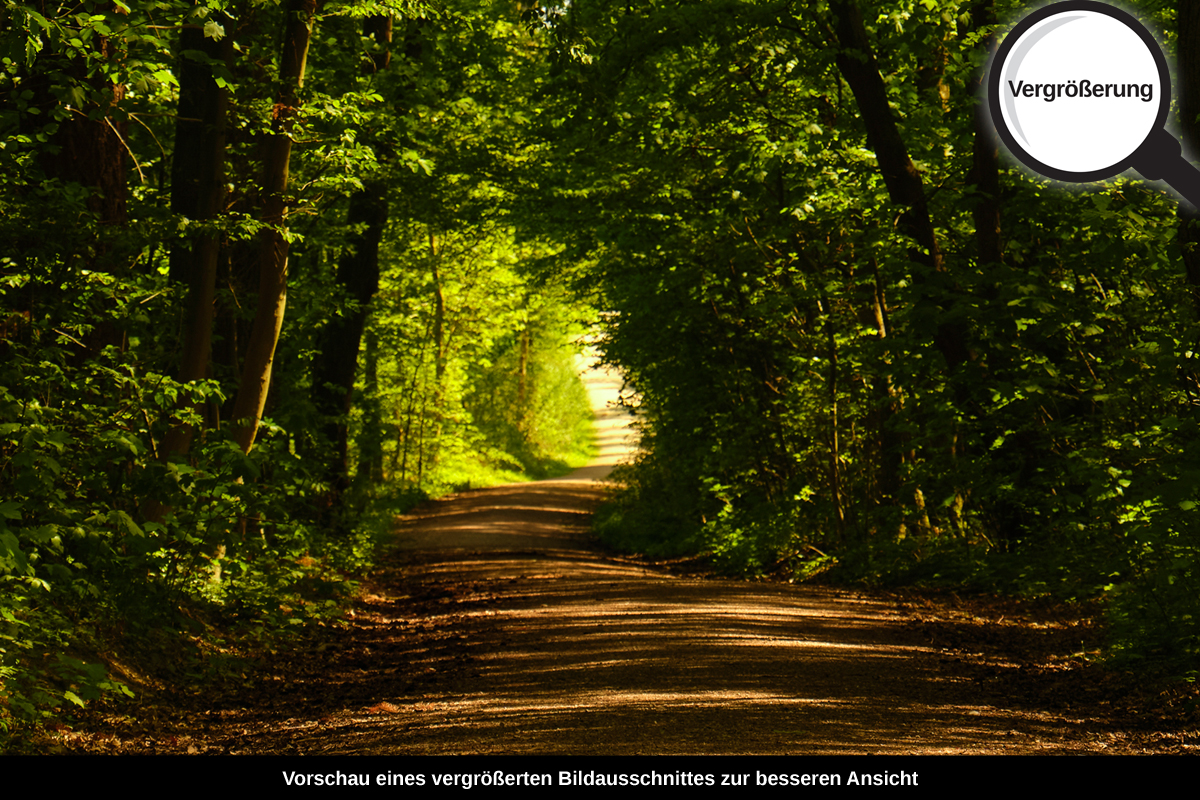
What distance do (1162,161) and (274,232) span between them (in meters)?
8.47

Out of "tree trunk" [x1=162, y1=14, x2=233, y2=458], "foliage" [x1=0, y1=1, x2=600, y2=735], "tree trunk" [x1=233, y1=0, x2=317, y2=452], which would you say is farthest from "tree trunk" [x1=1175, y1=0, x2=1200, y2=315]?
"tree trunk" [x1=162, y1=14, x2=233, y2=458]

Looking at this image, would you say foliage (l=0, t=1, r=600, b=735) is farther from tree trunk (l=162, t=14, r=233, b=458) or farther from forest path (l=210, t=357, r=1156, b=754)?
forest path (l=210, t=357, r=1156, b=754)

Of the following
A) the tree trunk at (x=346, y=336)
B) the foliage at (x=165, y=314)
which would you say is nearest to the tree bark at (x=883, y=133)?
the foliage at (x=165, y=314)

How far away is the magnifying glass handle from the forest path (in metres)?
3.02

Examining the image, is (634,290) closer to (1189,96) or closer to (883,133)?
(883,133)

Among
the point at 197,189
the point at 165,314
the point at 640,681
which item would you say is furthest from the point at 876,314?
the point at 165,314

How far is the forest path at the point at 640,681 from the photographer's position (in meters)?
6.04

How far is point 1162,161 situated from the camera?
4.58 meters

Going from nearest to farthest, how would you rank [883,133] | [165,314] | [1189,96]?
[1189,96] < [165,314] < [883,133]

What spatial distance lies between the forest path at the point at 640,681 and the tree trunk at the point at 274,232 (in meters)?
2.64

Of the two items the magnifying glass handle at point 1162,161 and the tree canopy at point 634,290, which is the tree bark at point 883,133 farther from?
the magnifying glass handle at point 1162,161

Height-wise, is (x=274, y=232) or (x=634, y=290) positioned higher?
(x=634, y=290)

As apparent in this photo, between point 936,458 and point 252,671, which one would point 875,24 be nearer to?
point 936,458
